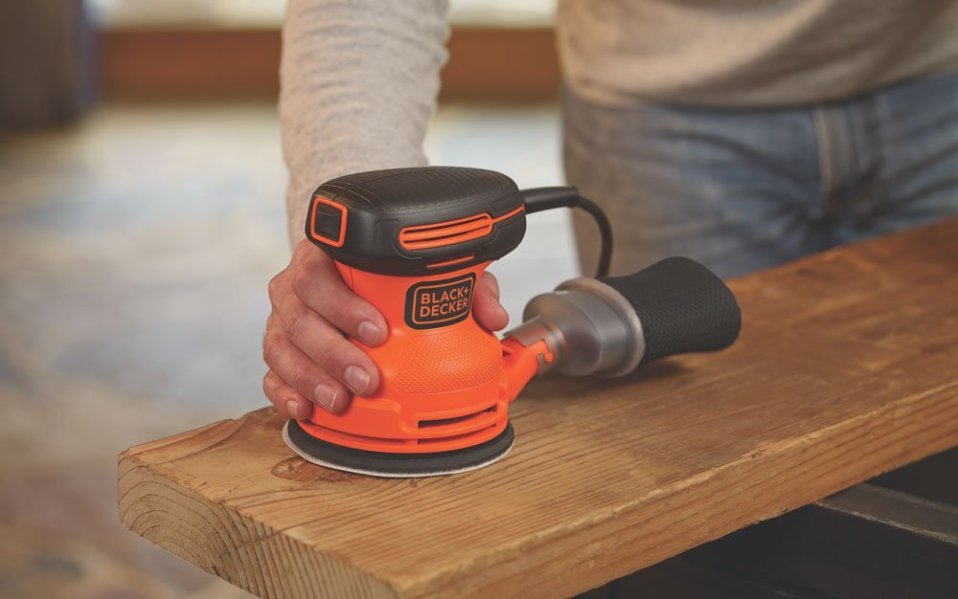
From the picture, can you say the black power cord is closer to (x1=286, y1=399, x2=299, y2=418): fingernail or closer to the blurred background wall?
(x1=286, y1=399, x2=299, y2=418): fingernail

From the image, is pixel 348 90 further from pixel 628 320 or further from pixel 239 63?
pixel 239 63

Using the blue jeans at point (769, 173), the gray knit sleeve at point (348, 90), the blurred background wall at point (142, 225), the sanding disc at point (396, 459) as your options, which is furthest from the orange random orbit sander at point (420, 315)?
the blurred background wall at point (142, 225)

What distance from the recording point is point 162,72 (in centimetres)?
771

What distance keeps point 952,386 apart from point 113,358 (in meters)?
3.05

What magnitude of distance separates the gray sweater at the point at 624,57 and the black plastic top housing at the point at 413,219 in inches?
9.1

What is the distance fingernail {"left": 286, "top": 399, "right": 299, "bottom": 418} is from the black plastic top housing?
0.12 metres

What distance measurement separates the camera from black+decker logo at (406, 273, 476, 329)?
907mm

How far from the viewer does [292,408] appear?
945 millimetres

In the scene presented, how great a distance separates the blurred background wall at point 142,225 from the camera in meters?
2.94

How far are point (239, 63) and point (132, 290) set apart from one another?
369 centimetres

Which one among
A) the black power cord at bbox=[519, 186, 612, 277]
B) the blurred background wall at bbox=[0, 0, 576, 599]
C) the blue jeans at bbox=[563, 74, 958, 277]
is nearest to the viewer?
the black power cord at bbox=[519, 186, 612, 277]

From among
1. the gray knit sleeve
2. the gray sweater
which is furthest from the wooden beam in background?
the gray knit sleeve

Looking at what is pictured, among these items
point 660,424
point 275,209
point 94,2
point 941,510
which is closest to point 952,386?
point 941,510

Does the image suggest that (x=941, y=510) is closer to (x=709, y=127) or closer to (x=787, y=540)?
(x=787, y=540)
